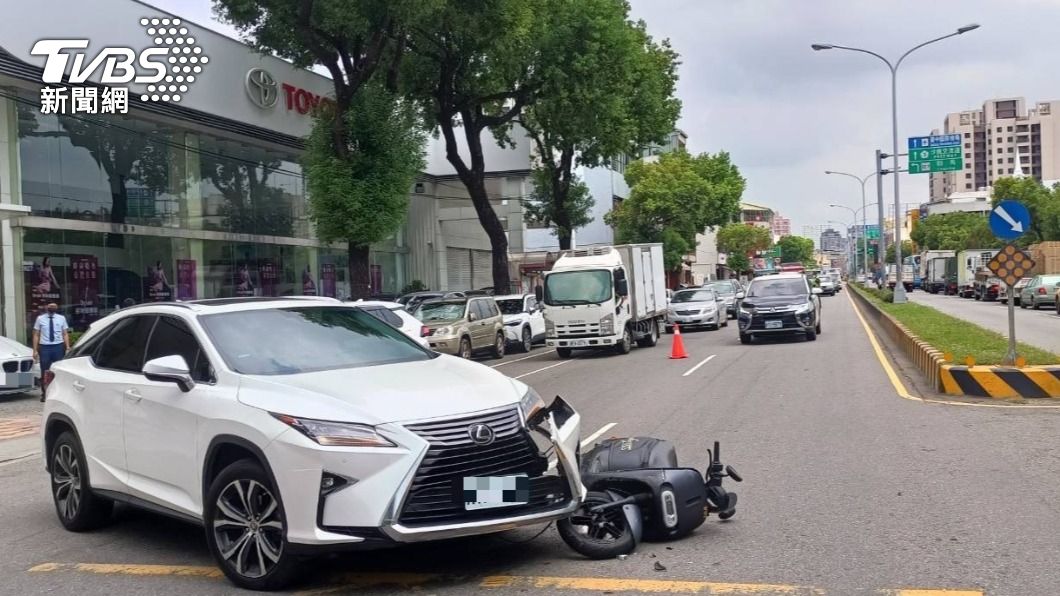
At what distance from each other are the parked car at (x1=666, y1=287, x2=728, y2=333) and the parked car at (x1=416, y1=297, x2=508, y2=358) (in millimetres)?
8087

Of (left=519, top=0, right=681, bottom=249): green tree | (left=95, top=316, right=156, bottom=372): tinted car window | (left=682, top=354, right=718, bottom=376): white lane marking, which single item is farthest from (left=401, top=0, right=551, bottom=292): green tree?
(left=95, top=316, right=156, bottom=372): tinted car window

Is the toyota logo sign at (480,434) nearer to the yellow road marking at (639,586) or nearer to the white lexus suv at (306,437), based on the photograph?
the white lexus suv at (306,437)

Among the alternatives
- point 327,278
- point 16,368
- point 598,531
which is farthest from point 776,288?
point 598,531

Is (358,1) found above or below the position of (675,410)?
above

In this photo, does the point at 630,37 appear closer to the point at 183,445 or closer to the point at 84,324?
the point at 84,324

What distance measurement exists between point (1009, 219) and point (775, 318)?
11.6 metres

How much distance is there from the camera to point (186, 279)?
26.2 m

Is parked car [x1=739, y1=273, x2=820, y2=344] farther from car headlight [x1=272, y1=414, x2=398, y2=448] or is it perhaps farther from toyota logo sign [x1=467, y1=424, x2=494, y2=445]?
car headlight [x1=272, y1=414, x2=398, y2=448]

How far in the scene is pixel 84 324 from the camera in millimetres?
22438

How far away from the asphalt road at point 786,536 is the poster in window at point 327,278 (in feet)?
72.1

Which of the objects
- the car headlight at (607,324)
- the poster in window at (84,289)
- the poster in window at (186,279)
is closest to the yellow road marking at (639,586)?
the car headlight at (607,324)

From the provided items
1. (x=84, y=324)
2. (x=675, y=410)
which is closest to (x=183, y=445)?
(x=675, y=410)

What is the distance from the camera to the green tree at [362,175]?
21719 mm

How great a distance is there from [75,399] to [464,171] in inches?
903
